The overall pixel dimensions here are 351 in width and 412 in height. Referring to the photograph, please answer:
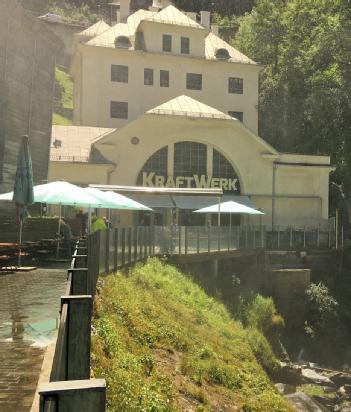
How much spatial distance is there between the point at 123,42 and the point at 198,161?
14.5 m

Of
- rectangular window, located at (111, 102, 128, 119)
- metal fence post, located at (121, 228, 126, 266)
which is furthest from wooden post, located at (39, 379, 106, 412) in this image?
rectangular window, located at (111, 102, 128, 119)

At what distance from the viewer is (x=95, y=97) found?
4291 cm

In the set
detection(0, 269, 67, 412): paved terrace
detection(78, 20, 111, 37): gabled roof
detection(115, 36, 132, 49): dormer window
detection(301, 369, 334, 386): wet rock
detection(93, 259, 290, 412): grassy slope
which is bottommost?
detection(301, 369, 334, 386): wet rock

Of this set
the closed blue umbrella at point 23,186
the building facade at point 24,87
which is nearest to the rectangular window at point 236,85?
the building facade at point 24,87

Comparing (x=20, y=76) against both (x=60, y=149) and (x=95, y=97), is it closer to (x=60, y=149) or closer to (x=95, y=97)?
(x=60, y=149)

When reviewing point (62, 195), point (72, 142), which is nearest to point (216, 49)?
point (72, 142)

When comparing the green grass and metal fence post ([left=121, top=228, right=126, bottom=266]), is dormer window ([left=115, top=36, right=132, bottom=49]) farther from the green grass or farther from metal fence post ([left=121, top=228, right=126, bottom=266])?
metal fence post ([left=121, top=228, right=126, bottom=266])

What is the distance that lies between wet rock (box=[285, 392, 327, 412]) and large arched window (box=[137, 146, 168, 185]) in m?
19.1

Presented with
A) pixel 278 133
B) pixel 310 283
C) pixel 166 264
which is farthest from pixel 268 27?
pixel 166 264

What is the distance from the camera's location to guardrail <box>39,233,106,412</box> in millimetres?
2768

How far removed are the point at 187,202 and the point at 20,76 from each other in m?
12.1

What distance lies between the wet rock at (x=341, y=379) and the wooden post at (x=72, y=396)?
20.4 m

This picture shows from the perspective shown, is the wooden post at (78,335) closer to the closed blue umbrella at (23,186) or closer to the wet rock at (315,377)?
the closed blue umbrella at (23,186)

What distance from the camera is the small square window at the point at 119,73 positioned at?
43.4 m
